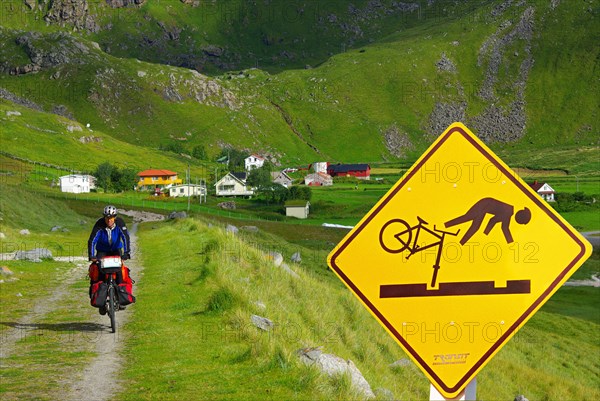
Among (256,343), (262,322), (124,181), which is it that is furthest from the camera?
(124,181)

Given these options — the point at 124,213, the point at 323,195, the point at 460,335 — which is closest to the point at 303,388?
the point at 460,335

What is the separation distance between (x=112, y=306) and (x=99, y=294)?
19.6 inches

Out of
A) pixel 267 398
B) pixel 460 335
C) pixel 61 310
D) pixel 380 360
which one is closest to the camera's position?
pixel 460 335

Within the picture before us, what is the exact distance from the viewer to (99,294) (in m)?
16.2

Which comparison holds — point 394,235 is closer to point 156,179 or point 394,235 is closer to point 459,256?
point 459,256

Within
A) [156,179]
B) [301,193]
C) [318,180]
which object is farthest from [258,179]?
[301,193]

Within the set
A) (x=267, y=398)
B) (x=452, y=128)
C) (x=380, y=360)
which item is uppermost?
(x=452, y=128)

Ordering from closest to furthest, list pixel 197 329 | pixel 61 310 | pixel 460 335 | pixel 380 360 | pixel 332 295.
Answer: pixel 460 335 < pixel 197 329 < pixel 380 360 < pixel 61 310 < pixel 332 295

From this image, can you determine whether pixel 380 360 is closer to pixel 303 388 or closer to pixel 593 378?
pixel 303 388

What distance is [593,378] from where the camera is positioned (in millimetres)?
34500

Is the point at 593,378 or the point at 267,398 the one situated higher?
the point at 267,398

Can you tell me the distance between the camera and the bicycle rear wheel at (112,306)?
1591 cm

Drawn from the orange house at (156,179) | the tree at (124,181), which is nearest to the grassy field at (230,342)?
the tree at (124,181)

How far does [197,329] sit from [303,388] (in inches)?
202
